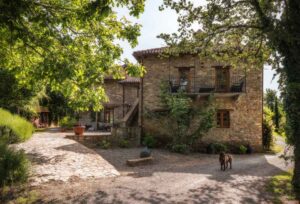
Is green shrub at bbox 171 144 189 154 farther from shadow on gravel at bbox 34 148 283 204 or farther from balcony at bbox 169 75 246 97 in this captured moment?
balcony at bbox 169 75 246 97

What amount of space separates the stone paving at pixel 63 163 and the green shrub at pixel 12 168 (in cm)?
42

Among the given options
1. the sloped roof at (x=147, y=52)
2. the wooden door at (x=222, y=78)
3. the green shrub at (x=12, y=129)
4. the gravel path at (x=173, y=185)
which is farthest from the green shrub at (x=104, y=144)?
the wooden door at (x=222, y=78)

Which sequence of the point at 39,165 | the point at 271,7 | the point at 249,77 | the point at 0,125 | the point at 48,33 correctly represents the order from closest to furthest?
the point at 48,33 → the point at 271,7 → the point at 39,165 → the point at 0,125 → the point at 249,77

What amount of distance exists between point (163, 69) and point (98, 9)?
1321 cm

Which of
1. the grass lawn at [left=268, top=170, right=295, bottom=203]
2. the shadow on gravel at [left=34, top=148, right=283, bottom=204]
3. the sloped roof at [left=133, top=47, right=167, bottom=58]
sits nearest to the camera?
the shadow on gravel at [left=34, top=148, right=283, bottom=204]

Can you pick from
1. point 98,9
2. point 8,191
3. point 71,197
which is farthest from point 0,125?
point 98,9

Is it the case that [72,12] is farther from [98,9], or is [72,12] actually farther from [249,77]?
[249,77]

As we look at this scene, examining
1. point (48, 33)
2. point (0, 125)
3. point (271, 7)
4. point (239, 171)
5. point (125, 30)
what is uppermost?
point (271, 7)

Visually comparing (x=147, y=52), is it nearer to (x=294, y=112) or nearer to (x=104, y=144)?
(x=104, y=144)

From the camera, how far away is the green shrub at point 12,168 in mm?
8062

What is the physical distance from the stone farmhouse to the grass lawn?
6.59 m

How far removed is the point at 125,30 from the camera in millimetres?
8031

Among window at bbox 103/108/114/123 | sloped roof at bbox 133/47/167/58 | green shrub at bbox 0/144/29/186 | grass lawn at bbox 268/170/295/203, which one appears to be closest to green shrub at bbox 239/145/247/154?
grass lawn at bbox 268/170/295/203

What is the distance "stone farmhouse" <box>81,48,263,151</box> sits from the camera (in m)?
17.0
